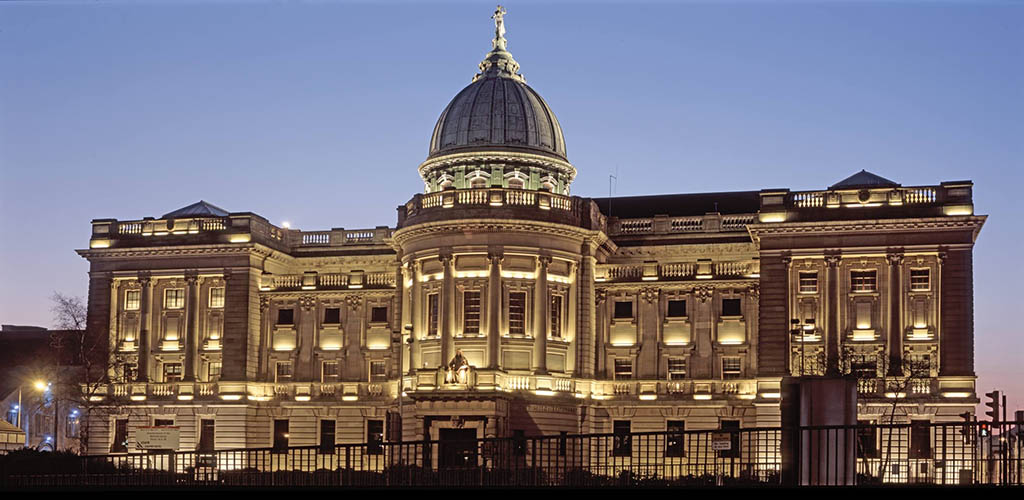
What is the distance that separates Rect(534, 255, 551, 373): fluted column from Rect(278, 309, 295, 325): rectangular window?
17228 mm

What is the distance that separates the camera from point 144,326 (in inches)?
3681

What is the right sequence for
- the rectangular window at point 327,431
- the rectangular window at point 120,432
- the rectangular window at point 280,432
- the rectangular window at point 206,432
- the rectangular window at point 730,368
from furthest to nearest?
the rectangular window at point 120,432, the rectangular window at point 280,432, the rectangular window at point 206,432, the rectangular window at point 327,431, the rectangular window at point 730,368

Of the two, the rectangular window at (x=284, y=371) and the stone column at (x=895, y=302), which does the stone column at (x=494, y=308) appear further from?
the stone column at (x=895, y=302)

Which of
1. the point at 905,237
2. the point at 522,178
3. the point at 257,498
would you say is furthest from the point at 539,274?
the point at 257,498

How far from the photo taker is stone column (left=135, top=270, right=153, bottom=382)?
9331 centimetres

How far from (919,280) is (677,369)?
47.6 feet

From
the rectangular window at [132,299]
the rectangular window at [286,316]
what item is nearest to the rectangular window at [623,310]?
the rectangular window at [286,316]

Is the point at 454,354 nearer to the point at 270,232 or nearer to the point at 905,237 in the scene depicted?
the point at 270,232

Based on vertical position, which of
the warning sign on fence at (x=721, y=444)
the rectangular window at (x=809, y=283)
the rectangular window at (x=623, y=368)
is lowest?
the warning sign on fence at (x=721, y=444)

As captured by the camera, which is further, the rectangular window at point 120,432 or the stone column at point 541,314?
the rectangular window at point 120,432

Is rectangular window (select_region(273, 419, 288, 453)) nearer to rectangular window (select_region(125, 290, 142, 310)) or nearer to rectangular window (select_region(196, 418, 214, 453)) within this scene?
rectangular window (select_region(196, 418, 214, 453))

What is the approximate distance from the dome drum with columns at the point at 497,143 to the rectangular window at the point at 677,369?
12.7 meters

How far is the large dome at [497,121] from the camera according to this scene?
93.1 m

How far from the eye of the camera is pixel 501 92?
3720 inches
